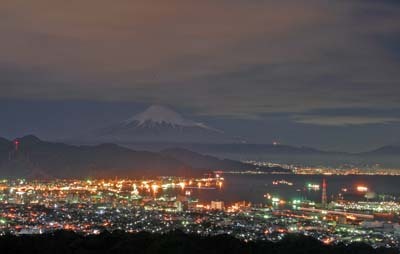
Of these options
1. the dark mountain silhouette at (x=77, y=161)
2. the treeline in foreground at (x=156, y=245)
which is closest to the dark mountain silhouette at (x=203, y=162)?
the dark mountain silhouette at (x=77, y=161)

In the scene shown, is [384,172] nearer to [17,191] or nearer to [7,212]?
[17,191]

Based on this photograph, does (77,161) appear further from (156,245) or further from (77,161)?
(156,245)

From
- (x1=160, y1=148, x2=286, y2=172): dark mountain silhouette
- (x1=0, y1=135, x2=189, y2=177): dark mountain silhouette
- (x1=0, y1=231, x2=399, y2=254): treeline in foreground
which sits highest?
(x1=160, y1=148, x2=286, y2=172): dark mountain silhouette

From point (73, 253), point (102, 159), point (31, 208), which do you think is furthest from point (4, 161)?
point (73, 253)

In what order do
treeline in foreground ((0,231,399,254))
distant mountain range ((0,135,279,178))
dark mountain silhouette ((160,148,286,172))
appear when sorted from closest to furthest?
treeline in foreground ((0,231,399,254)) → distant mountain range ((0,135,279,178)) → dark mountain silhouette ((160,148,286,172))

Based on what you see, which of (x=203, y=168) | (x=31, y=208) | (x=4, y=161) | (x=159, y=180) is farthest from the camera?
(x=203, y=168)

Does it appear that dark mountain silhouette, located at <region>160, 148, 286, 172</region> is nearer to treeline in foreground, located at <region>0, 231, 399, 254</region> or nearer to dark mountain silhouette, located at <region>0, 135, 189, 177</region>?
dark mountain silhouette, located at <region>0, 135, 189, 177</region>

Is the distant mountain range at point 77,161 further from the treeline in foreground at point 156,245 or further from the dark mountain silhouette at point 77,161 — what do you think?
the treeline in foreground at point 156,245

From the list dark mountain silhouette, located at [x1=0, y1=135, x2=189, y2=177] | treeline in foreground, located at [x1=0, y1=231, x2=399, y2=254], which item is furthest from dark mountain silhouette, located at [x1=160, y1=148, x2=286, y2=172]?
treeline in foreground, located at [x1=0, y1=231, x2=399, y2=254]
